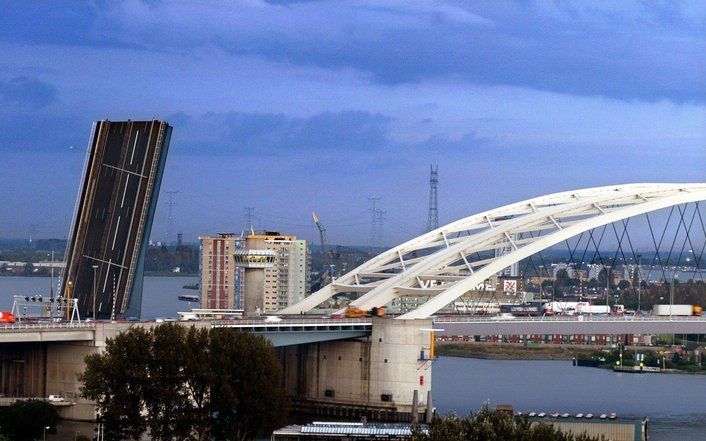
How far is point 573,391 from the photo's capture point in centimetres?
8656

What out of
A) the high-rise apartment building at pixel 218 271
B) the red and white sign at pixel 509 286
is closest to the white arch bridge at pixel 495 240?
the red and white sign at pixel 509 286

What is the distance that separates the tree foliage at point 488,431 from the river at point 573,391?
2346 cm

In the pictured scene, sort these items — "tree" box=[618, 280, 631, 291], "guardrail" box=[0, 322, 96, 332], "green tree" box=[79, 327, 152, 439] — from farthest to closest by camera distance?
"tree" box=[618, 280, 631, 291] < "guardrail" box=[0, 322, 96, 332] < "green tree" box=[79, 327, 152, 439]

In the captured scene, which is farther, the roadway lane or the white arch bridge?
the white arch bridge

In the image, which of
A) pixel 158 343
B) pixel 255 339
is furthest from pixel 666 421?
pixel 158 343

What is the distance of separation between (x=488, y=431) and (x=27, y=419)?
18.6m

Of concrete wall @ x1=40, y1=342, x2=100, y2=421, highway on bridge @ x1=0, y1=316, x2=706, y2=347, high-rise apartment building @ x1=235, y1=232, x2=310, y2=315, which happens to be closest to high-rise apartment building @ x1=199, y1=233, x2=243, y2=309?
high-rise apartment building @ x1=235, y1=232, x2=310, y2=315

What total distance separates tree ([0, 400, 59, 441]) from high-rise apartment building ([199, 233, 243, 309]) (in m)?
92.4

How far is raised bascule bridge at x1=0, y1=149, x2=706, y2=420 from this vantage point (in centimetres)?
5809

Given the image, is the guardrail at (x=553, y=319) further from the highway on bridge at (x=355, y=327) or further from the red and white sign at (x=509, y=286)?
the red and white sign at (x=509, y=286)

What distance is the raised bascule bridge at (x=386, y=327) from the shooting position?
58094mm

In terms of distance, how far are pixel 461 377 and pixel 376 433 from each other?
4651 centimetres

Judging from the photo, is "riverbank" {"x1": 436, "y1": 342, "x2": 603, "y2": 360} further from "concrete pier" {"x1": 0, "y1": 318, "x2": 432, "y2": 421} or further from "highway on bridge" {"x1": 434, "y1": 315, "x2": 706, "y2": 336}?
"concrete pier" {"x1": 0, "y1": 318, "x2": 432, "y2": 421}

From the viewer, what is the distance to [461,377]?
95.5 m
